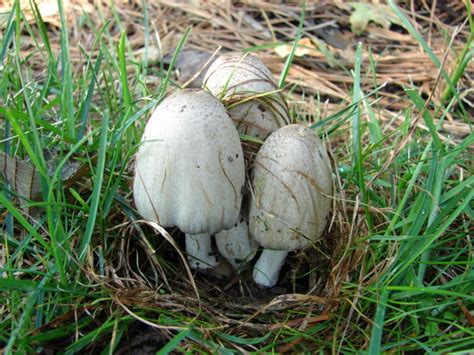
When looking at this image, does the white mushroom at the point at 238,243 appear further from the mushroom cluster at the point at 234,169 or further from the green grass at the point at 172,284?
the green grass at the point at 172,284

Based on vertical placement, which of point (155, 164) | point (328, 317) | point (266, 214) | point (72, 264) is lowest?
point (328, 317)

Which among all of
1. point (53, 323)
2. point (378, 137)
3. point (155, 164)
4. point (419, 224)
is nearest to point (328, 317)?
point (419, 224)

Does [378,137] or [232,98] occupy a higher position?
[232,98]

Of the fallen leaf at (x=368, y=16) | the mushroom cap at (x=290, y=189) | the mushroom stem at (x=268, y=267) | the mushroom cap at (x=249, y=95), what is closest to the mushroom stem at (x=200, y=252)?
the mushroom stem at (x=268, y=267)

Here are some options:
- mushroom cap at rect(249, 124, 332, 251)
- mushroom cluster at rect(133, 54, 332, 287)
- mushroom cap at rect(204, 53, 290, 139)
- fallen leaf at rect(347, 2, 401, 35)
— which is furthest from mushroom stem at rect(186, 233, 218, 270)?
fallen leaf at rect(347, 2, 401, 35)

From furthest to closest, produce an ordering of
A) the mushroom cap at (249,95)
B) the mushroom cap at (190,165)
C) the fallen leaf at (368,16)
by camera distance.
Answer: the fallen leaf at (368,16), the mushroom cap at (249,95), the mushroom cap at (190,165)

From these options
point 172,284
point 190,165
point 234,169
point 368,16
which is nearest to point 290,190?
point 234,169

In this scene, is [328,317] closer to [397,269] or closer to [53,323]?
[397,269]

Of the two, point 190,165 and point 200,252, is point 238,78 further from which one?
point 200,252
